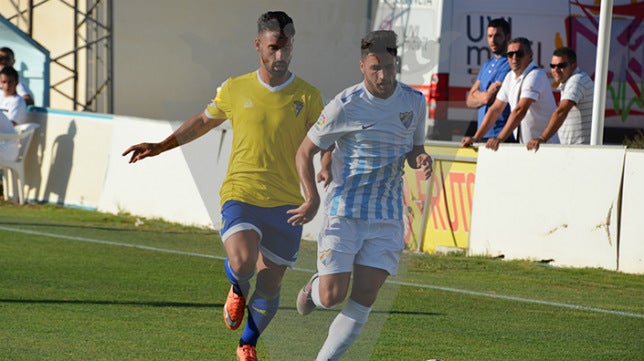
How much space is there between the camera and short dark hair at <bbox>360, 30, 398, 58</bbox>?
5.45m

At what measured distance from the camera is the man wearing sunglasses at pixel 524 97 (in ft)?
39.1

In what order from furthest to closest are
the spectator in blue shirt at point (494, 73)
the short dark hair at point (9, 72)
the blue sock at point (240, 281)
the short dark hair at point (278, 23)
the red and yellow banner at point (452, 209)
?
1. the short dark hair at point (9, 72)
2. the red and yellow banner at point (452, 209)
3. the spectator in blue shirt at point (494, 73)
4. the blue sock at point (240, 281)
5. the short dark hair at point (278, 23)

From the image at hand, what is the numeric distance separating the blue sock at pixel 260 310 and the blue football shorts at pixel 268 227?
0.18m

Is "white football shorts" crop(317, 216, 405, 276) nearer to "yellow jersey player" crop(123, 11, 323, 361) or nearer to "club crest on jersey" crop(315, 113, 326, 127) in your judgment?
"yellow jersey player" crop(123, 11, 323, 361)

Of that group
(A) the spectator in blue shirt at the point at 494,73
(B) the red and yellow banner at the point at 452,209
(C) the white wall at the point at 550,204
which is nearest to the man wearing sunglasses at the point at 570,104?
(C) the white wall at the point at 550,204

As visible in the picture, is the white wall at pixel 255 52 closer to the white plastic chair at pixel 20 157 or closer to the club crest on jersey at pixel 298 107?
the club crest on jersey at pixel 298 107

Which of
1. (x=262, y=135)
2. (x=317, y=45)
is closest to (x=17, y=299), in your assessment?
(x=262, y=135)

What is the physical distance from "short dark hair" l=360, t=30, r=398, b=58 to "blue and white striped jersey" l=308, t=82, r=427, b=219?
0.26 m

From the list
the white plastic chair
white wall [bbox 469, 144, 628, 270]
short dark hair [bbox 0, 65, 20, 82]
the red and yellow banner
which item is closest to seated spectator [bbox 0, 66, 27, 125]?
short dark hair [bbox 0, 65, 20, 82]

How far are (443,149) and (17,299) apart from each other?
4.50m

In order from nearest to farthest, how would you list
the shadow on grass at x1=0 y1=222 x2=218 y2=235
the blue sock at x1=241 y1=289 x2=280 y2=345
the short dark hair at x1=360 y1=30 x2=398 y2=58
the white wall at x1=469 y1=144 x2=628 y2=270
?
the short dark hair at x1=360 y1=30 x2=398 y2=58, the blue sock at x1=241 y1=289 x2=280 y2=345, the white wall at x1=469 y1=144 x2=628 y2=270, the shadow on grass at x1=0 y1=222 x2=218 y2=235

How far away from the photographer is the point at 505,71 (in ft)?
41.0

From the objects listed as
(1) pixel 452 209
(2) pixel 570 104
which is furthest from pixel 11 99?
(2) pixel 570 104

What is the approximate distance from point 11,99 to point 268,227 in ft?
40.1
